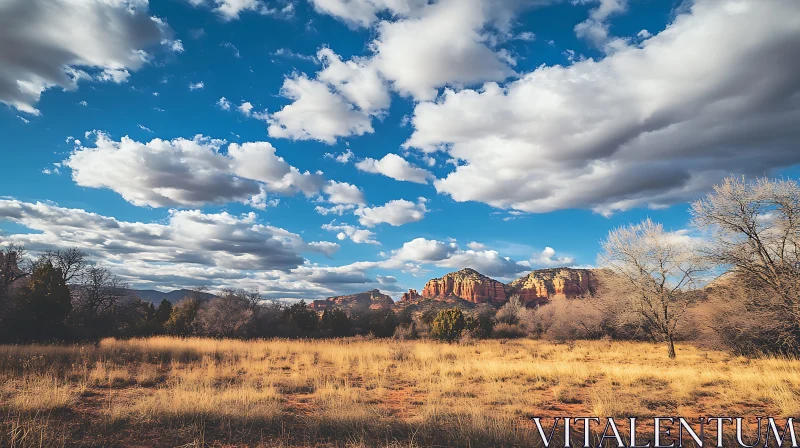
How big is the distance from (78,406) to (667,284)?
84.1 feet

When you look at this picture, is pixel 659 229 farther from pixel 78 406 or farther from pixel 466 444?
pixel 78 406

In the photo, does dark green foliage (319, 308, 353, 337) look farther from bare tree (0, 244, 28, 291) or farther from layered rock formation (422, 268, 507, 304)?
layered rock formation (422, 268, 507, 304)

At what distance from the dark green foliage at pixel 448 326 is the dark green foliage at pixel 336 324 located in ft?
32.4

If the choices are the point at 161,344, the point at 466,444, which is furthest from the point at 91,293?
the point at 466,444

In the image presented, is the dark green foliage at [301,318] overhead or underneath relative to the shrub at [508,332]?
overhead

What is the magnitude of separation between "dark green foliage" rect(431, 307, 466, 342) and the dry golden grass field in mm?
15720

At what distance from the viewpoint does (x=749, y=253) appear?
627 inches

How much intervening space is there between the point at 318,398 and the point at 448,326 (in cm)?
2359

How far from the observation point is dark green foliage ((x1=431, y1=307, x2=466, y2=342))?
31.1 metres

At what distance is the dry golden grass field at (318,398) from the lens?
581 centimetres

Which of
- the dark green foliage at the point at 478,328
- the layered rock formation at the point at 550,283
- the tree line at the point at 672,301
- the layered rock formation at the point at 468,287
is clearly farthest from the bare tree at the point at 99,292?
the layered rock formation at the point at 468,287

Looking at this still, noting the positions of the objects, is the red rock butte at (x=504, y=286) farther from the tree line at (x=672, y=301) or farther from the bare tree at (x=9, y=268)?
the bare tree at (x=9, y=268)

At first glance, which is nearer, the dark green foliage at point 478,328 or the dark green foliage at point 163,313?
the dark green foliage at point 478,328

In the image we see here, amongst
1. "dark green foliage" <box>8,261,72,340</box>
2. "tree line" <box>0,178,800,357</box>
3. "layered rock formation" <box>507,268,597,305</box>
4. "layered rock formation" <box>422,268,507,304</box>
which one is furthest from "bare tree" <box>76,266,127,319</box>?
"layered rock formation" <box>422,268,507,304</box>
